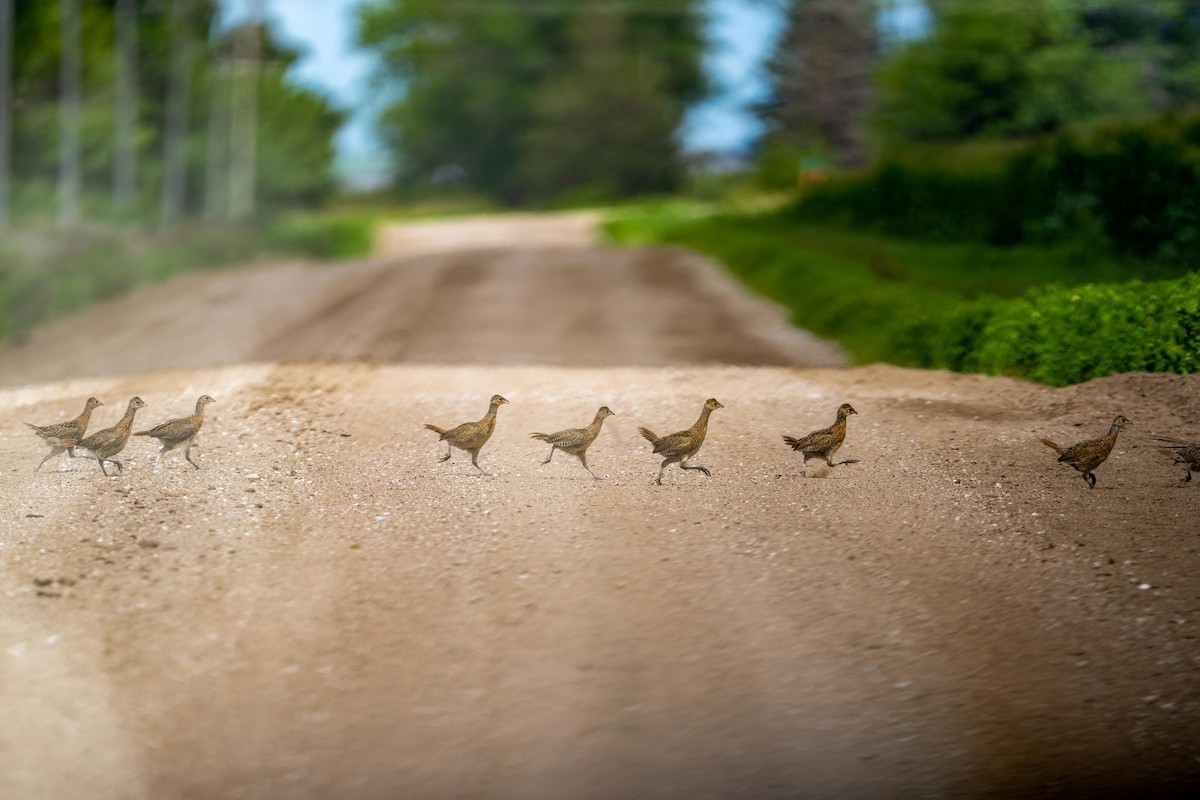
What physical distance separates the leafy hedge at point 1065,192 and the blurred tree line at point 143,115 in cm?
1934

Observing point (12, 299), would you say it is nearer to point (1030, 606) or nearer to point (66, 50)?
point (66, 50)

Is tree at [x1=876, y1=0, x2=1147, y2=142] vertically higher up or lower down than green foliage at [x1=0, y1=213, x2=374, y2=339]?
higher up

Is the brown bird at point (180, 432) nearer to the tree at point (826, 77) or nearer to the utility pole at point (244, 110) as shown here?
the utility pole at point (244, 110)

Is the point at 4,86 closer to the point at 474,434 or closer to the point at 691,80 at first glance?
the point at 474,434

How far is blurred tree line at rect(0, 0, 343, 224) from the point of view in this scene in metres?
43.8

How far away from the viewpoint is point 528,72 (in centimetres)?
10112

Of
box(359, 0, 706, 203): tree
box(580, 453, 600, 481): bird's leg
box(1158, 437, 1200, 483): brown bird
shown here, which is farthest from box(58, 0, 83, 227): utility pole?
box(359, 0, 706, 203): tree

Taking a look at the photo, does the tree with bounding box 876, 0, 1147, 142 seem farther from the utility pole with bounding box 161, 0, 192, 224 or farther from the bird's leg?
the bird's leg

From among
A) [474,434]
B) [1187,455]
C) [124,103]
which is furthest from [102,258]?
[1187,455]

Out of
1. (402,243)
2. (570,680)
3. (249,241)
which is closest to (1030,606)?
(570,680)

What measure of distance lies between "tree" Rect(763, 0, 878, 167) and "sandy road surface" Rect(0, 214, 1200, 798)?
58478mm

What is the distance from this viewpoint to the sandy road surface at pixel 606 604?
20.7 ft

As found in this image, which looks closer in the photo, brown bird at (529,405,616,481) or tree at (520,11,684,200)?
brown bird at (529,405,616,481)

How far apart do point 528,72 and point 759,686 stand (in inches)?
3820
